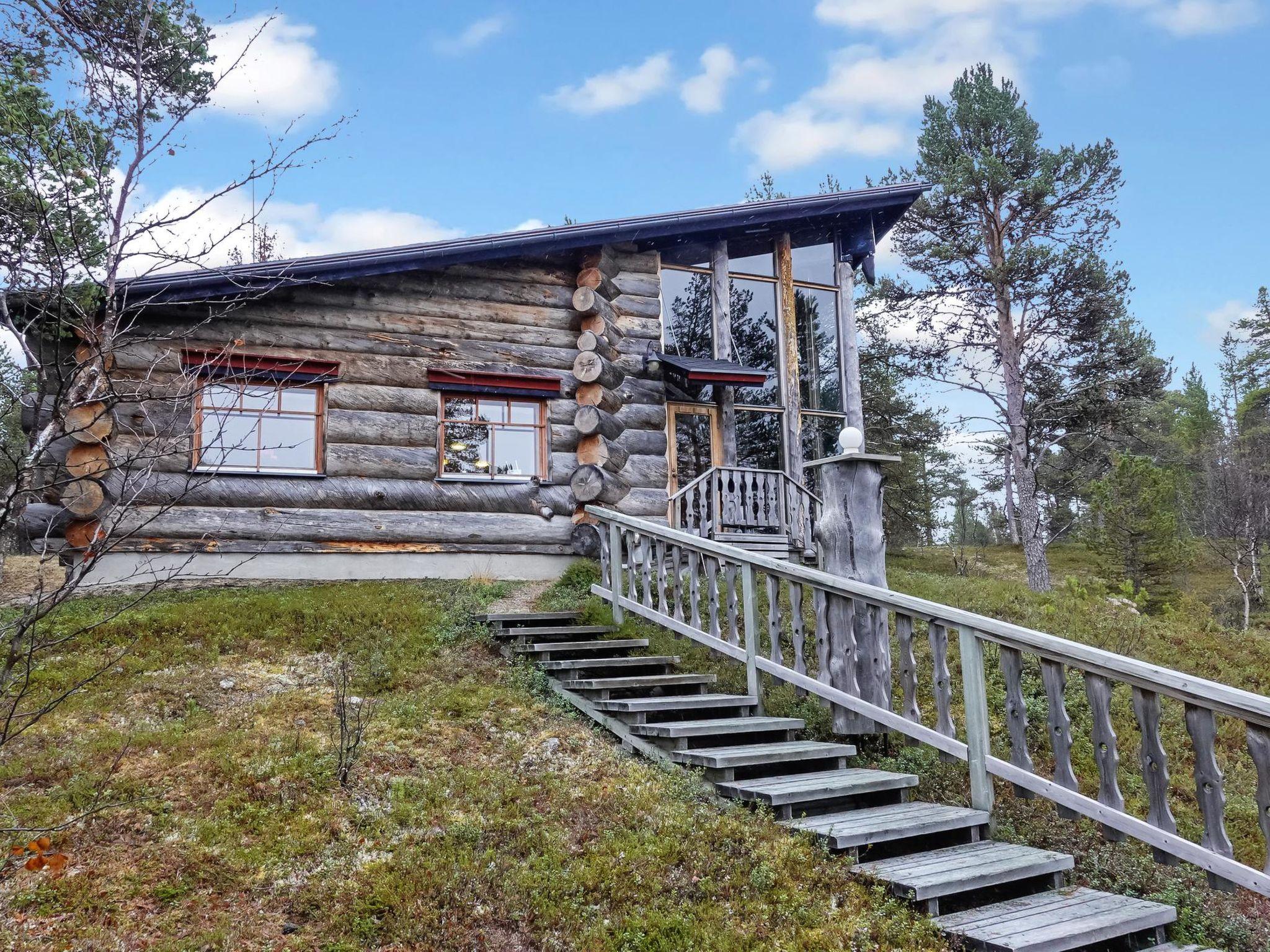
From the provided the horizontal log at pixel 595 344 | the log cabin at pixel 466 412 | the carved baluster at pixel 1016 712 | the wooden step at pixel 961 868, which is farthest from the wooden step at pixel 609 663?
the horizontal log at pixel 595 344

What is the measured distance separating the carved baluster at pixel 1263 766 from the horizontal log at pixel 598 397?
9.43 metres

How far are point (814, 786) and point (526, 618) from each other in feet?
13.6

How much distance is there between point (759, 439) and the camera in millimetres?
14883

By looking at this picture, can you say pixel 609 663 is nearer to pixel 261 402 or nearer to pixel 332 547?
pixel 332 547

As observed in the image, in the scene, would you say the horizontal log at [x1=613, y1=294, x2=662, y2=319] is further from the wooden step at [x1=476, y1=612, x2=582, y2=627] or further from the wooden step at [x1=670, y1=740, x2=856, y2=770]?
the wooden step at [x1=670, y1=740, x2=856, y2=770]

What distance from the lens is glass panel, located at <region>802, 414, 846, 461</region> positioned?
600 inches

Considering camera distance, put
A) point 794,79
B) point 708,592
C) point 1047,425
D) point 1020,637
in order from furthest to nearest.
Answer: point 1047,425, point 794,79, point 708,592, point 1020,637

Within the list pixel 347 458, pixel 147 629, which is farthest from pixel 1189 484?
pixel 147 629

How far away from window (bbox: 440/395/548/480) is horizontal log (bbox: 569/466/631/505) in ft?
1.99

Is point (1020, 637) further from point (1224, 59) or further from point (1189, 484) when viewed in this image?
point (1189, 484)

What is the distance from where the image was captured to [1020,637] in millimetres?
4973

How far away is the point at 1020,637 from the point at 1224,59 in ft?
62.5

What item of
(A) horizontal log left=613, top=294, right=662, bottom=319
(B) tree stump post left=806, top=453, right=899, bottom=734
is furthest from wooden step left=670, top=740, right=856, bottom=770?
(A) horizontal log left=613, top=294, right=662, bottom=319

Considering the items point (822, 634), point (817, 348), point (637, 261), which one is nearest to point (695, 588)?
point (822, 634)
